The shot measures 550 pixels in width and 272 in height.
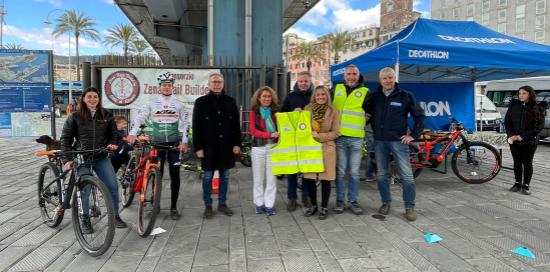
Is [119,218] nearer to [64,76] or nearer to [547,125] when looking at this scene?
[547,125]

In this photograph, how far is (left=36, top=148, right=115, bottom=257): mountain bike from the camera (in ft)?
11.6

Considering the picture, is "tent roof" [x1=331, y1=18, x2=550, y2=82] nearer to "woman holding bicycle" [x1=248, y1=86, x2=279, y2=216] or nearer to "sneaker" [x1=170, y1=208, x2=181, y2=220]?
"woman holding bicycle" [x1=248, y1=86, x2=279, y2=216]

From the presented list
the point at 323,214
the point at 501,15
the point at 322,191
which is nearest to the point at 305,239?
the point at 323,214

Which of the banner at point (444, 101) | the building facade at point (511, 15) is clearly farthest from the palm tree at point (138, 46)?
the building facade at point (511, 15)

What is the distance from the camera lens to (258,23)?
928 cm

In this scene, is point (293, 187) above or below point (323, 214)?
above

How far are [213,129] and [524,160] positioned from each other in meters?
4.84

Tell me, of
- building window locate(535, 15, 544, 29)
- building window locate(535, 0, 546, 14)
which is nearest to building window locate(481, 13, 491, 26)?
building window locate(535, 0, 546, 14)

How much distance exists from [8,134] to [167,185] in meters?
4.58

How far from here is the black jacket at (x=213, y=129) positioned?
470 cm

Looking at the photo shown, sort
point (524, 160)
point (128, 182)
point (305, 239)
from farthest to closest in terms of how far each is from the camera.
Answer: point (524, 160) → point (128, 182) → point (305, 239)

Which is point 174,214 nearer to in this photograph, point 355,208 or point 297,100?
point 297,100

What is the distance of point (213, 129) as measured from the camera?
470cm

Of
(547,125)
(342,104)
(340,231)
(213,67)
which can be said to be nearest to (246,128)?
(213,67)
